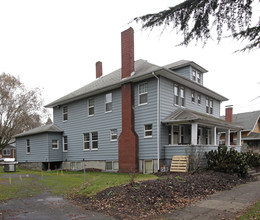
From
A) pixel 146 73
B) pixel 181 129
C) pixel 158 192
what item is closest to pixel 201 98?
pixel 181 129

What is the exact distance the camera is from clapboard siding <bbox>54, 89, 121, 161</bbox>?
18.3 meters

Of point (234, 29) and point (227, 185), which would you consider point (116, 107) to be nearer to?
point (227, 185)

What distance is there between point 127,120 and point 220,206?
33.5 ft

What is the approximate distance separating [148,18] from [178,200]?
569 cm

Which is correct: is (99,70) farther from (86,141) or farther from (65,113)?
(86,141)

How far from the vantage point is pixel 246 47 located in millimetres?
4648

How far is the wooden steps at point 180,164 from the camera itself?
553 inches

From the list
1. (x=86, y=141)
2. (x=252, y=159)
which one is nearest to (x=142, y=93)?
(x=86, y=141)

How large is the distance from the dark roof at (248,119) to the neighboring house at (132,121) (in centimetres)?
1082

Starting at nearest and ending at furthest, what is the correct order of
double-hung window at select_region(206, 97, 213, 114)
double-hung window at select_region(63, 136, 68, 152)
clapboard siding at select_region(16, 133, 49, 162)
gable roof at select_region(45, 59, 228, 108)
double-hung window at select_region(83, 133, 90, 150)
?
gable roof at select_region(45, 59, 228, 108)
double-hung window at select_region(83, 133, 90, 150)
double-hung window at select_region(206, 97, 213, 114)
clapboard siding at select_region(16, 133, 49, 162)
double-hung window at select_region(63, 136, 68, 152)

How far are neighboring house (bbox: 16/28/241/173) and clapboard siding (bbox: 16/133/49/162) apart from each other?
0.09 meters

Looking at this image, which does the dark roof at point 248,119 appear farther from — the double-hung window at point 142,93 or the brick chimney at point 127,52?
the brick chimney at point 127,52

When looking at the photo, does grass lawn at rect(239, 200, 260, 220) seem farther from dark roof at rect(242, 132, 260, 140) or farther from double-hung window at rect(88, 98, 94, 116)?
dark roof at rect(242, 132, 260, 140)

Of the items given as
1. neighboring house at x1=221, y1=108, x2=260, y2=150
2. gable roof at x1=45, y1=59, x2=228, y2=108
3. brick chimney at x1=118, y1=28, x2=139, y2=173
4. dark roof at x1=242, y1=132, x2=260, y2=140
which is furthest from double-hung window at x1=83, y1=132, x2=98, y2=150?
dark roof at x1=242, y1=132, x2=260, y2=140
